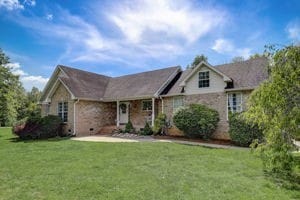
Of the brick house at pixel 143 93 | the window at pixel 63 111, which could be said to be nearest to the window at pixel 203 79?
the brick house at pixel 143 93

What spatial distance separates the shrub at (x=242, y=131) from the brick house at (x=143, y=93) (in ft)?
4.91

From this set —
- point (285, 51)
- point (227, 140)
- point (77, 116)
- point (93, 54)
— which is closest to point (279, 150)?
point (285, 51)

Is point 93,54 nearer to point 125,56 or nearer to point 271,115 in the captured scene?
point 125,56

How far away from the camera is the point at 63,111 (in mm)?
20609

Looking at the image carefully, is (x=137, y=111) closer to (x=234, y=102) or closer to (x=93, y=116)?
(x=93, y=116)

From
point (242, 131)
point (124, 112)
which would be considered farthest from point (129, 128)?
point (242, 131)

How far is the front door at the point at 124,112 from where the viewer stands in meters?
22.0

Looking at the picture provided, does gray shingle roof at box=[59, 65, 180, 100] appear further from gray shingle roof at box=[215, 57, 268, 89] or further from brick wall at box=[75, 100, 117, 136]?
gray shingle roof at box=[215, 57, 268, 89]

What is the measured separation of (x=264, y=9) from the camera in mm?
10289

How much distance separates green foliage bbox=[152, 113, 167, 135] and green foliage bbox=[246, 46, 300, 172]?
11193 millimetres

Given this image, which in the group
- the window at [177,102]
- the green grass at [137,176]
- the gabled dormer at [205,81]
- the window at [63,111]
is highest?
the gabled dormer at [205,81]

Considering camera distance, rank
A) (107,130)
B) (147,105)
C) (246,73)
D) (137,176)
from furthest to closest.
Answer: (107,130), (147,105), (246,73), (137,176)

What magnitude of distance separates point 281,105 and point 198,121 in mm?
9005

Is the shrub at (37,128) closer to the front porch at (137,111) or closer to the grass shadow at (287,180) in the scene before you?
the front porch at (137,111)
